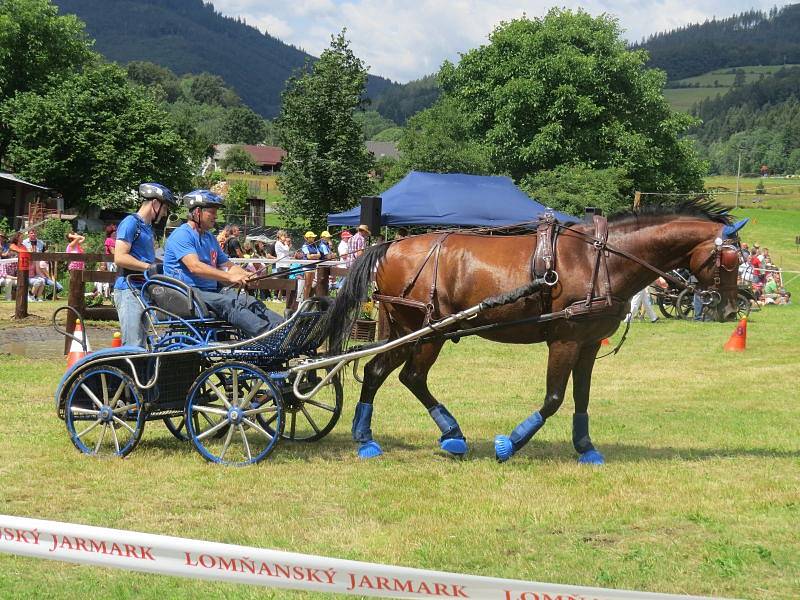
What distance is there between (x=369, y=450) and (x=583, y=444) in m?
1.78

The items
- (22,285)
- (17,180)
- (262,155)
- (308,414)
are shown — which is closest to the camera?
(308,414)

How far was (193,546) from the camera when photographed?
3625 millimetres

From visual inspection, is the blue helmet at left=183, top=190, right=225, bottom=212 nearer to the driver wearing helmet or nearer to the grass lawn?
the driver wearing helmet

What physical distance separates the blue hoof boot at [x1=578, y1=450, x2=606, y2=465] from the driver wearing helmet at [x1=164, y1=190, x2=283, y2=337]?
9.00 ft

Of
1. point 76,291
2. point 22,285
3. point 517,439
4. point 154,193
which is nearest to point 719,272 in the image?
point 517,439

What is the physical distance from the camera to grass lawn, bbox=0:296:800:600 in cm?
528

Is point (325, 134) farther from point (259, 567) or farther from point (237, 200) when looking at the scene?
point (237, 200)

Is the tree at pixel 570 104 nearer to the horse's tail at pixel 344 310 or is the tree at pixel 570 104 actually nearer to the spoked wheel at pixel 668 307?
the spoked wheel at pixel 668 307

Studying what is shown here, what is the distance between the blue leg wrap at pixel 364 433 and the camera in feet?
27.0

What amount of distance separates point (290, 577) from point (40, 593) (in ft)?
6.27

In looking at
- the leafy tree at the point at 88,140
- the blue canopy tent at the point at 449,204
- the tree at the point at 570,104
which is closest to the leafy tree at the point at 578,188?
the tree at the point at 570,104

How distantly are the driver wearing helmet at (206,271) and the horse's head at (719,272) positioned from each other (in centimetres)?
345

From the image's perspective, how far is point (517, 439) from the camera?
795cm

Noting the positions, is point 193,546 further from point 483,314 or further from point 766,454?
point 766,454
